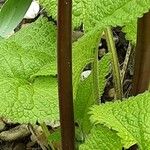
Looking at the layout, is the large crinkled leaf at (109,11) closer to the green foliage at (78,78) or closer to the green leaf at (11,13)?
the green foliage at (78,78)

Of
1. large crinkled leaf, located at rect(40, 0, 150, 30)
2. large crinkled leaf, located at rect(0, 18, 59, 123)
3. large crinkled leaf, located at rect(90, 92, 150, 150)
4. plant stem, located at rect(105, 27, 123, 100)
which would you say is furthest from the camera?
plant stem, located at rect(105, 27, 123, 100)

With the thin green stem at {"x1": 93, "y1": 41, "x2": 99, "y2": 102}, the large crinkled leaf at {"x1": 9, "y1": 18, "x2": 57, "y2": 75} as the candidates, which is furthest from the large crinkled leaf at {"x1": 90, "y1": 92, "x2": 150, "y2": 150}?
the large crinkled leaf at {"x1": 9, "y1": 18, "x2": 57, "y2": 75}

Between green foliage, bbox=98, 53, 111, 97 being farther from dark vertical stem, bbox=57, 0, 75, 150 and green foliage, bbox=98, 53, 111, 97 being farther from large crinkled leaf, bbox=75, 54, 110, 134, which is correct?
dark vertical stem, bbox=57, 0, 75, 150

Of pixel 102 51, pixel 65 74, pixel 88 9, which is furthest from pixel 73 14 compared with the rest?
pixel 102 51

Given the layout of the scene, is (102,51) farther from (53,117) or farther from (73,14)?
A: (73,14)

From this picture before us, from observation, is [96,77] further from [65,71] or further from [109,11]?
→ [109,11]

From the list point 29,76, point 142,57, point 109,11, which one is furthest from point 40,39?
point 109,11

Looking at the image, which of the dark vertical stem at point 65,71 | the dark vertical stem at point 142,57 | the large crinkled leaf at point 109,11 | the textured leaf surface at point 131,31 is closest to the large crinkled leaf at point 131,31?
the textured leaf surface at point 131,31
